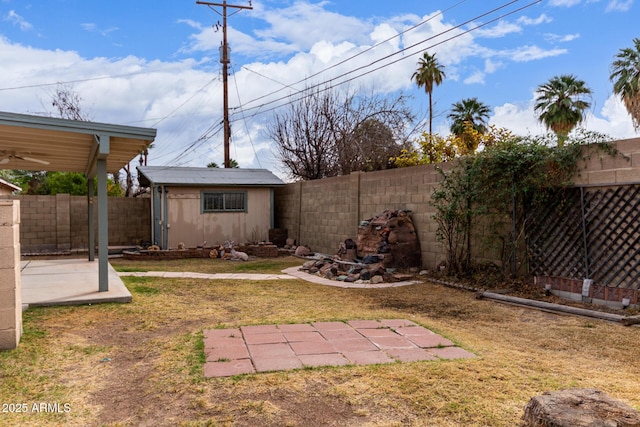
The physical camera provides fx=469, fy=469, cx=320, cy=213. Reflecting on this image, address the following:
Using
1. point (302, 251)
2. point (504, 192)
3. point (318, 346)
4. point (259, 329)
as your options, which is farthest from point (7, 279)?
point (302, 251)

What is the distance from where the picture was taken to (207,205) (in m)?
15.1

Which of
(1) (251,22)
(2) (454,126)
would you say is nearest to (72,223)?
(1) (251,22)

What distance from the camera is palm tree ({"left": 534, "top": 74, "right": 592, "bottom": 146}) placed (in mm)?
19109

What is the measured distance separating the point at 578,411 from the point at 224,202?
45.3 feet

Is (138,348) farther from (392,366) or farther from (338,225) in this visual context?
(338,225)

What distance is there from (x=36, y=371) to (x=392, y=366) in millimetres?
2779

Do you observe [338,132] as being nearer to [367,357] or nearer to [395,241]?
[395,241]

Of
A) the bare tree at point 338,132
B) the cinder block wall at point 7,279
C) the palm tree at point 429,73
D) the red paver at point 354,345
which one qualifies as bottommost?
the red paver at point 354,345

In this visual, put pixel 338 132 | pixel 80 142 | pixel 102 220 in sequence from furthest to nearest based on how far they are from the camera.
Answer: pixel 338 132 → pixel 80 142 → pixel 102 220

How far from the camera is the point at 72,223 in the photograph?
1500 centimetres

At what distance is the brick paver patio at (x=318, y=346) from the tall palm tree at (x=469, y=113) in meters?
19.9

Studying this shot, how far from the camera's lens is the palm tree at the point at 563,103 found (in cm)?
1911

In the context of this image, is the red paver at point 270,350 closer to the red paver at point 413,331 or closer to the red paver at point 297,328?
the red paver at point 297,328

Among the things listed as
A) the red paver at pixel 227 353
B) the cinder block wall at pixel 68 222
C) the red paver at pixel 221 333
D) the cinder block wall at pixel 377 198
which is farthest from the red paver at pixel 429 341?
the cinder block wall at pixel 68 222
